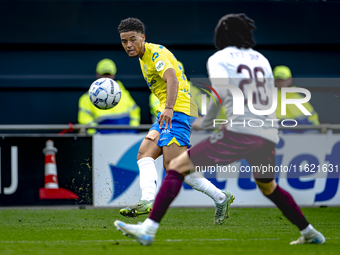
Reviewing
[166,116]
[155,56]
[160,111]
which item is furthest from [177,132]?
[155,56]

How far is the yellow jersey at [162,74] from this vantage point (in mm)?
5797

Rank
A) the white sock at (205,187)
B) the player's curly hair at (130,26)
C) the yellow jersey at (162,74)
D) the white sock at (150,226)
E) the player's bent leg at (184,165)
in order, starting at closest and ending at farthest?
1. the white sock at (150,226)
2. the player's bent leg at (184,165)
3. the yellow jersey at (162,74)
4. the player's curly hair at (130,26)
5. the white sock at (205,187)

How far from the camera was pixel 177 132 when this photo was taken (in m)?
5.88

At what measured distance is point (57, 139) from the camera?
28.2ft

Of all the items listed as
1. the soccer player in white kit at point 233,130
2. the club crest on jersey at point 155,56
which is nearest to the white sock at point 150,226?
the soccer player in white kit at point 233,130

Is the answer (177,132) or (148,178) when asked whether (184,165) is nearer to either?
(148,178)

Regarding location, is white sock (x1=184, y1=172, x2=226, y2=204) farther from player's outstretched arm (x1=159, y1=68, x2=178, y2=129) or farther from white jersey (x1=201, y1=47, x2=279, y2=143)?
white jersey (x1=201, y1=47, x2=279, y2=143)

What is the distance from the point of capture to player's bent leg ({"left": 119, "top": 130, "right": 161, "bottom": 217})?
5.52 metres

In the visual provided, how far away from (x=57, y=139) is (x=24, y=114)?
3.40m

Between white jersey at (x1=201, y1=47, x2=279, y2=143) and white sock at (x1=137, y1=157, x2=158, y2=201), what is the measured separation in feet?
4.98

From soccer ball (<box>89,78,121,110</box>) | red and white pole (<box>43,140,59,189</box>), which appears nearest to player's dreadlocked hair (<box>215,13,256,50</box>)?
soccer ball (<box>89,78,121,110</box>)

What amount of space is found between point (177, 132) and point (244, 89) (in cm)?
165

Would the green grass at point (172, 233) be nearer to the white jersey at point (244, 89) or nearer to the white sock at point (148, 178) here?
the white sock at point (148, 178)

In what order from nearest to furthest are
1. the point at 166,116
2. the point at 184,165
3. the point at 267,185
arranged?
the point at 184,165
the point at 267,185
the point at 166,116
